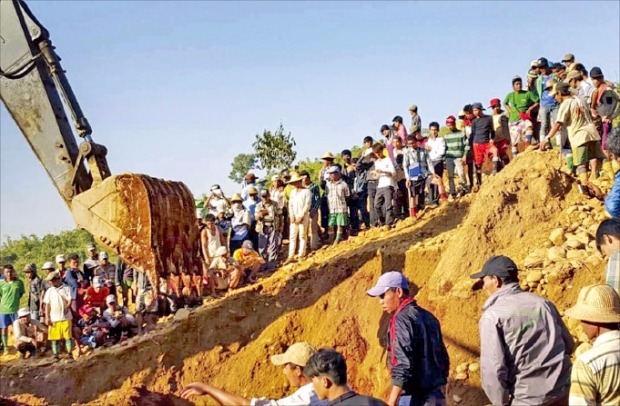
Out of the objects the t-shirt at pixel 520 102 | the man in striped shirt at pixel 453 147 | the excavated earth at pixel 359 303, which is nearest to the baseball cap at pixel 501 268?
the excavated earth at pixel 359 303

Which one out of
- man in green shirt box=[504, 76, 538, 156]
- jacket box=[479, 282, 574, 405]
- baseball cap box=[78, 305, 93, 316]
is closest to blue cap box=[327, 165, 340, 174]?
man in green shirt box=[504, 76, 538, 156]

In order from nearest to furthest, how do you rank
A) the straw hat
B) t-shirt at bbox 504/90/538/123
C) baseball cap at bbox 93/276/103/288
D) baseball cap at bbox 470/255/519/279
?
1. the straw hat
2. baseball cap at bbox 470/255/519/279
3. baseball cap at bbox 93/276/103/288
4. t-shirt at bbox 504/90/538/123

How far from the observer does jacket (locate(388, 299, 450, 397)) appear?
198 inches

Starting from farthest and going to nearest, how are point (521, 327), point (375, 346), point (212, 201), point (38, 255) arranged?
point (38, 255) < point (212, 201) < point (375, 346) < point (521, 327)

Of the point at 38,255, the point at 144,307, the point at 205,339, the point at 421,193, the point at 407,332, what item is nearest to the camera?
the point at 407,332

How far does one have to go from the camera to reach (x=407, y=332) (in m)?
5.06

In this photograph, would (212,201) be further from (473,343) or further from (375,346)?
(473,343)

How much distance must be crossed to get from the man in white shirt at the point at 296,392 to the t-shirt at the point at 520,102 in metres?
10.7

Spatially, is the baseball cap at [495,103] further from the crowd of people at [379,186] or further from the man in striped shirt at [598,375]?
the man in striped shirt at [598,375]

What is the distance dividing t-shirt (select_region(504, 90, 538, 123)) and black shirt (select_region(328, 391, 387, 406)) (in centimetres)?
1126

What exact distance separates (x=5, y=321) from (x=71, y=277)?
1588mm

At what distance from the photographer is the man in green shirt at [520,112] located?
45.5 feet

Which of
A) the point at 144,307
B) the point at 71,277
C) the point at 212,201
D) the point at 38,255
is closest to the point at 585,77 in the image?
the point at 212,201

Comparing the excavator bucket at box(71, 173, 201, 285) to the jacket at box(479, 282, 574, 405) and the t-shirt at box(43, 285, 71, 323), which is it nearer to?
the jacket at box(479, 282, 574, 405)
